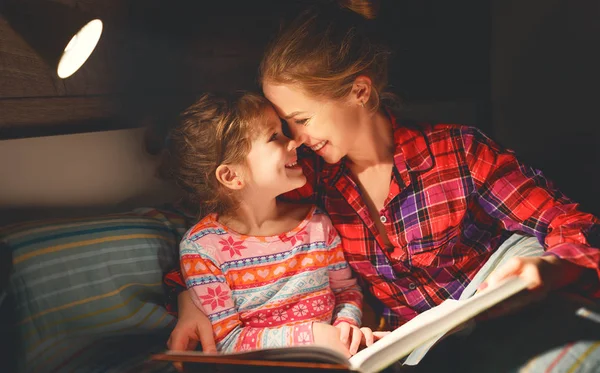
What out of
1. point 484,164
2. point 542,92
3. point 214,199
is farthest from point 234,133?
point 542,92

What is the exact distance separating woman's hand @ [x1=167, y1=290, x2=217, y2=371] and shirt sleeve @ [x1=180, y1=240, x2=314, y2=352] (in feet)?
0.04

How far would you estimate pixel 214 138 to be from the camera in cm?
108

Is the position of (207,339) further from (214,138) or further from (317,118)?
(317,118)

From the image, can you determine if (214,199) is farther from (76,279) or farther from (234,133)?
(76,279)

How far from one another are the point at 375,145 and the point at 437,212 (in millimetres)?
231

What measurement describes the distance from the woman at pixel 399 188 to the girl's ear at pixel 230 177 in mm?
171

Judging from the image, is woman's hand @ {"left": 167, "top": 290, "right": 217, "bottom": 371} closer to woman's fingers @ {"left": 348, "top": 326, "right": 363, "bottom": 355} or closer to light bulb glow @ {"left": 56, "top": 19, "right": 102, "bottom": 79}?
woman's fingers @ {"left": 348, "top": 326, "right": 363, "bottom": 355}

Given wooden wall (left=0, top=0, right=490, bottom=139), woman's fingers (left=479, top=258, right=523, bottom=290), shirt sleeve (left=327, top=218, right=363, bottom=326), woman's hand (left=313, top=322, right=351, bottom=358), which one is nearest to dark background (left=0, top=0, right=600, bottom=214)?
wooden wall (left=0, top=0, right=490, bottom=139)

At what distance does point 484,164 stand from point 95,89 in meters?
0.95

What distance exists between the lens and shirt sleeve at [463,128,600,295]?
98 cm

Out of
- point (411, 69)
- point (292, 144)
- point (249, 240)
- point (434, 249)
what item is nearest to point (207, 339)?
point (249, 240)

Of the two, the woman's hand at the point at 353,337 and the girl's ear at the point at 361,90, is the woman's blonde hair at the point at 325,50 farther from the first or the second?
the woman's hand at the point at 353,337

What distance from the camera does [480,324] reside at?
92 cm

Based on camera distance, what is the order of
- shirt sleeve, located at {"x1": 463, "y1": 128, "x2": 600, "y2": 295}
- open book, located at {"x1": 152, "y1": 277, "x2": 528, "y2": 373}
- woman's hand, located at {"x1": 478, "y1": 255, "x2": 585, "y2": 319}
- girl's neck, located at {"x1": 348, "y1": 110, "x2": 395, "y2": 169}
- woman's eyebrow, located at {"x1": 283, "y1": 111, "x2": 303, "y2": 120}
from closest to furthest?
open book, located at {"x1": 152, "y1": 277, "x2": 528, "y2": 373} → woman's hand, located at {"x1": 478, "y1": 255, "x2": 585, "y2": 319} → shirt sleeve, located at {"x1": 463, "y1": 128, "x2": 600, "y2": 295} → woman's eyebrow, located at {"x1": 283, "y1": 111, "x2": 303, "y2": 120} → girl's neck, located at {"x1": 348, "y1": 110, "x2": 395, "y2": 169}
